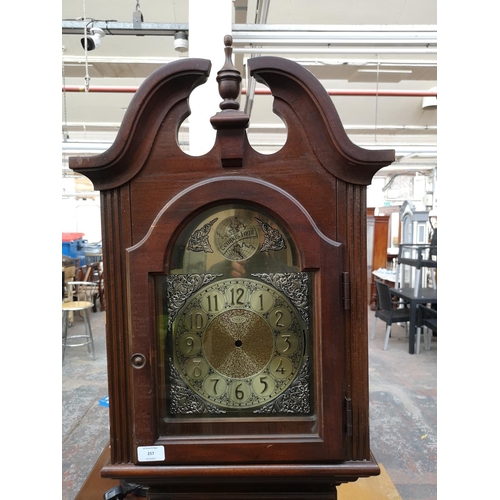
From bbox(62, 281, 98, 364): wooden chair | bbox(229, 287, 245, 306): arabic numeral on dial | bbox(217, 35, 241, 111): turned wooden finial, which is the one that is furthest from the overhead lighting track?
A: bbox(62, 281, 98, 364): wooden chair

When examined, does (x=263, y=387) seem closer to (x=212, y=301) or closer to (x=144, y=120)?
(x=212, y=301)

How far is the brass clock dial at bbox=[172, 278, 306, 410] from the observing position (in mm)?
743

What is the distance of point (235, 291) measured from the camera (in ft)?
2.45

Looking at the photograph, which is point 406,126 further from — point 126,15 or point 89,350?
point 89,350

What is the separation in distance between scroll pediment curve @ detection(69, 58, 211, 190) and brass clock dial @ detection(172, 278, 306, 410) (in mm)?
277

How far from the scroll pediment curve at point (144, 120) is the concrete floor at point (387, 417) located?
1878 mm

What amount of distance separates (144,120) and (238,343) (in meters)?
0.46

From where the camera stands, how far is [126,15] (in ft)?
8.87

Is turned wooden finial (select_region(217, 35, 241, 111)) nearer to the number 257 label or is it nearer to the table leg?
the number 257 label

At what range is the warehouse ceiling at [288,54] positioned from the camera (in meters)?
1.66

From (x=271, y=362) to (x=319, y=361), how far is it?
0.10 m

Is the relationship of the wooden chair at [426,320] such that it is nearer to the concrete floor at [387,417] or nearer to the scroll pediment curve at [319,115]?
the concrete floor at [387,417]

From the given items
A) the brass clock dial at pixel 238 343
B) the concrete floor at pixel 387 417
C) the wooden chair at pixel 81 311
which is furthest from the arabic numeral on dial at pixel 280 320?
the wooden chair at pixel 81 311

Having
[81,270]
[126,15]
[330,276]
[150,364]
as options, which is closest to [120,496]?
[150,364]
